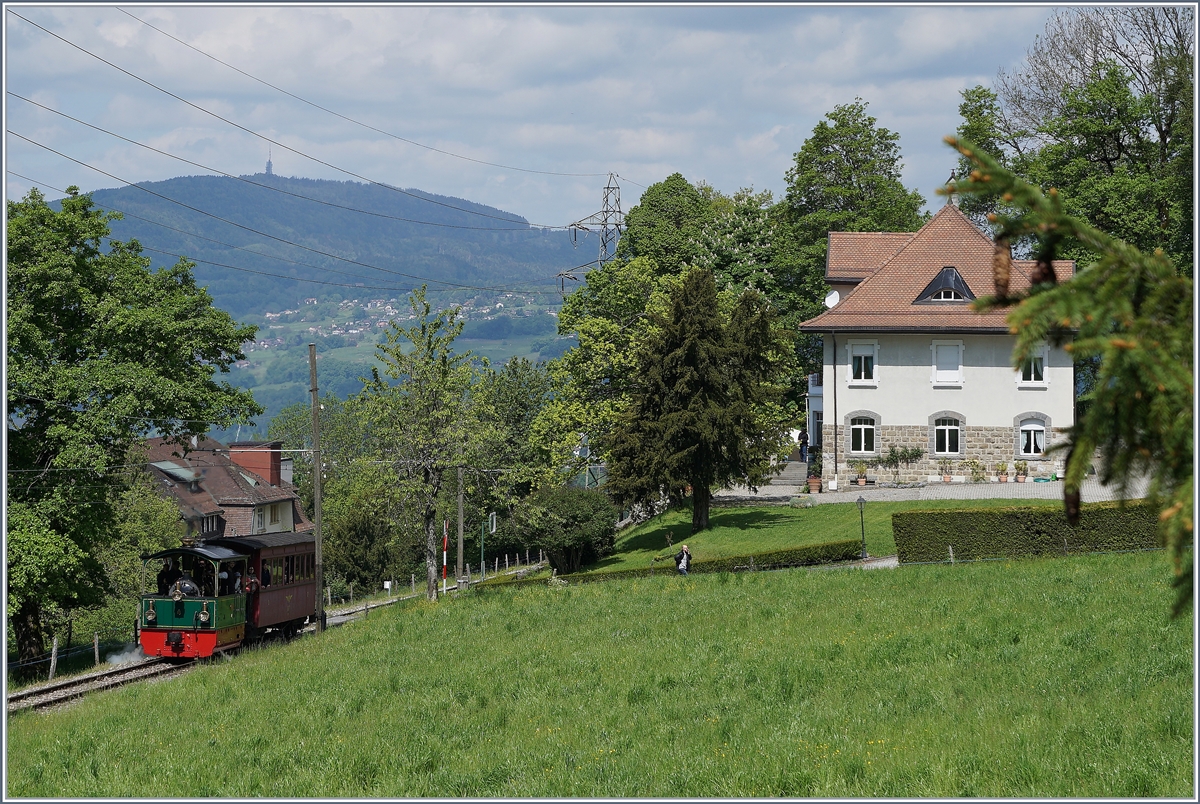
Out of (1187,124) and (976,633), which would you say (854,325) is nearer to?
(1187,124)

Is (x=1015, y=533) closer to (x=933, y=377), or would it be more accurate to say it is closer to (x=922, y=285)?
(x=933, y=377)

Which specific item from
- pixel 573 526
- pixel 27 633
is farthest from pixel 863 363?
pixel 27 633

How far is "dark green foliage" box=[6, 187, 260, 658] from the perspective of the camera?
96.4 ft

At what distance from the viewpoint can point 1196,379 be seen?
438cm

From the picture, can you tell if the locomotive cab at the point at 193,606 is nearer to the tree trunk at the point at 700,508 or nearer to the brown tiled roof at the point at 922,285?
the tree trunk at the point at 700,508

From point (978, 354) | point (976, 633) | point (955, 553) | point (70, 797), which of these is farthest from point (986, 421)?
point (70, 797)

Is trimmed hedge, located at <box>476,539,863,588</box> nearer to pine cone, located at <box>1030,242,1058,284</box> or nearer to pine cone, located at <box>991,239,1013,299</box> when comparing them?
pine cone, located at <box>1030,242,1058,284</box>

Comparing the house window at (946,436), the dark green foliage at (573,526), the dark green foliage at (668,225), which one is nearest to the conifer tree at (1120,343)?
the dark green foliage at (573,526)

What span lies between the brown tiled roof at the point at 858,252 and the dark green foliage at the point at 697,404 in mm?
10811

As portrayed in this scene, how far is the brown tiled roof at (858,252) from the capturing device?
5806 centimetres

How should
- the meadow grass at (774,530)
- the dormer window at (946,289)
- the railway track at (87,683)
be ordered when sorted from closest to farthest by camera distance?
the railway track at (87,683) → the meadow grass at (774,530) → the dormer window at (946,289)

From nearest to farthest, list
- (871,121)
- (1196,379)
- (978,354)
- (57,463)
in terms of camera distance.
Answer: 1. (1196,379)
2. (57,463)
3. (978,354)
4. (871,121)

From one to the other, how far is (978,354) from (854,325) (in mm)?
6003

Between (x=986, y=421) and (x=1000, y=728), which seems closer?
(x=1000, y=728)
